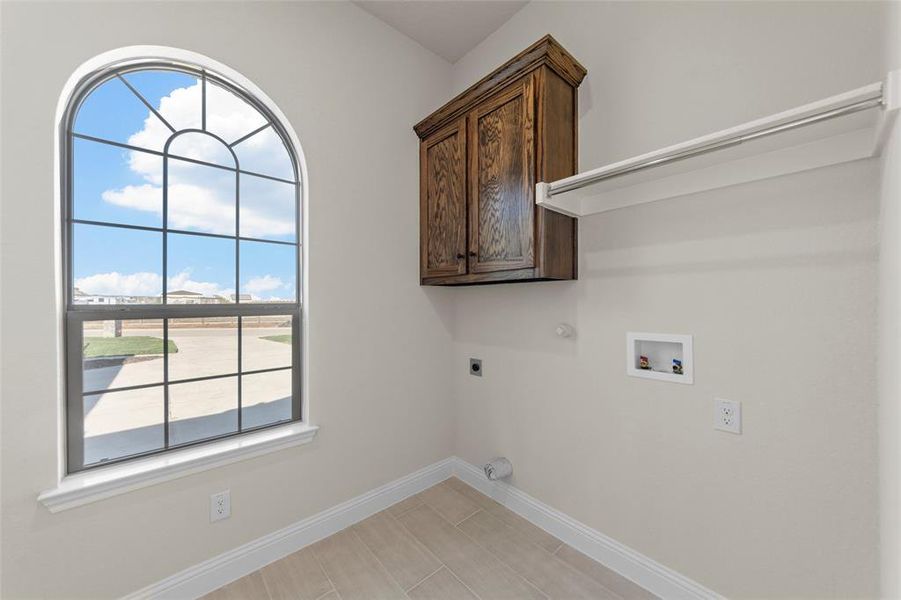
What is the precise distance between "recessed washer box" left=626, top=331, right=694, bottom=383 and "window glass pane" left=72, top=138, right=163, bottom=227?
2.10 meters

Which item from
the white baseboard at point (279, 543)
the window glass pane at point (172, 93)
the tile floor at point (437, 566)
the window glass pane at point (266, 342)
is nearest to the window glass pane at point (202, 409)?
the window glass pane at point (266, 342)

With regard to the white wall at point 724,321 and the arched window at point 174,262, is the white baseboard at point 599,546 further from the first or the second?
the arched window at point 174,262

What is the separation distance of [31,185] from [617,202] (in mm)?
2168

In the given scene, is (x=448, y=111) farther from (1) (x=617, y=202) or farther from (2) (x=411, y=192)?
(1) (x=617, y=202)

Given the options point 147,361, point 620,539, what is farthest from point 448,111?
point 620,539

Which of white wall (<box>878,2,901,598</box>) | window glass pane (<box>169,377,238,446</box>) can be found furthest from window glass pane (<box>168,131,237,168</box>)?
white wall (<box>878,2,901,598</box>)

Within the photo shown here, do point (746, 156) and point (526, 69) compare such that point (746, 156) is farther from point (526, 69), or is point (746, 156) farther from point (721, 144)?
point (526, 69)

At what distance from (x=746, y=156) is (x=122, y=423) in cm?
255

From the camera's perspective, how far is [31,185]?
1187 millimetres

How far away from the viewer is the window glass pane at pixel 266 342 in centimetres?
171

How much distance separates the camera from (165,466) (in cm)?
139

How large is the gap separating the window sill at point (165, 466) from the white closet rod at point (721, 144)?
1.67m

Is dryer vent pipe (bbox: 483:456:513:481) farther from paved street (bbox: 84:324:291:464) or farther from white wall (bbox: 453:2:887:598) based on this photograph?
paved street (bbox: 84:324:291:464)

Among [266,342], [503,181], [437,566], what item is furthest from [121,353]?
[503,181]
